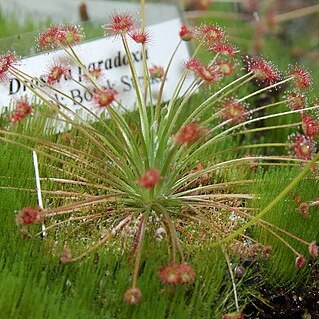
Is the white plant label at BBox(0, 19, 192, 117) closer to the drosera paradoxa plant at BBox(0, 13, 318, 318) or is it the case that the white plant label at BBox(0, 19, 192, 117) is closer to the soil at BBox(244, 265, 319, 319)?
the drosera paradoxa plant at BBox(0, 13, 318, 318)

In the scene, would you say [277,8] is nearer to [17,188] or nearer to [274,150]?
[274,150]

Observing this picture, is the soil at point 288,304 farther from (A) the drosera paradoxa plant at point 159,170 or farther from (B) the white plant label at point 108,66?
(B) the white plant label at point 108,66

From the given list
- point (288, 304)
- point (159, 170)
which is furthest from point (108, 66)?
point (288, 304)

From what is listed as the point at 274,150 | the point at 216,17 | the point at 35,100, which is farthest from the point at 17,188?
the point at 216,17

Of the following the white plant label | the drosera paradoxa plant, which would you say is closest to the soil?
the drosera paradoxa plant

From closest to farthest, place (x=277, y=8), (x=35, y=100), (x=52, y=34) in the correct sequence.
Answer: (x=52, y=34) < (x=35, y=100) < (x=277, y=8)

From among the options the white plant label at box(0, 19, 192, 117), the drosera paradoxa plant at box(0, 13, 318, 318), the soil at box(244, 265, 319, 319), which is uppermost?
the white plant label at box(0, 19, 192, 117)

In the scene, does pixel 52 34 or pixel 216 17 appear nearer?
pixel 52 34
